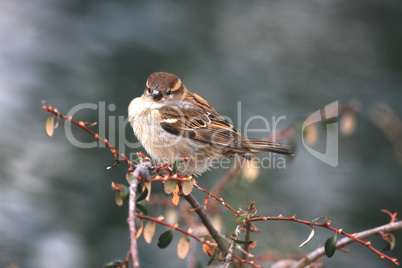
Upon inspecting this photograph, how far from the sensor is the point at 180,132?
132 inches

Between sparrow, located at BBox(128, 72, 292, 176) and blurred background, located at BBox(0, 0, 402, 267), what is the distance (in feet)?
1.50

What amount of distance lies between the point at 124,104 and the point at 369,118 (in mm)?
2617

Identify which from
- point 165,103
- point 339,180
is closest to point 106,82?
point 165,103

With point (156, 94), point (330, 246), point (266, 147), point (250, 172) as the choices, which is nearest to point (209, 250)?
point (330, 246)

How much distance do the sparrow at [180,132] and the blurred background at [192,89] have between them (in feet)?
1.50

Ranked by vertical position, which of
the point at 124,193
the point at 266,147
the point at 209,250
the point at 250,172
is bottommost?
the point at 209,250

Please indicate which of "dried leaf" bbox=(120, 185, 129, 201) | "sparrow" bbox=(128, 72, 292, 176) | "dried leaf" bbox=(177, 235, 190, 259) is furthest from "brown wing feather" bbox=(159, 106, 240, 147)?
"dried leaf" bbox=(120, 185, 129, 201)

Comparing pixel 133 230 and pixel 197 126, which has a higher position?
pixel 197 126

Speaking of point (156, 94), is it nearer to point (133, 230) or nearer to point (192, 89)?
point (192, 89)

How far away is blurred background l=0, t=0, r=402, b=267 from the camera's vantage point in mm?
4430

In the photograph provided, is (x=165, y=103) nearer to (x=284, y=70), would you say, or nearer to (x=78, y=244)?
(x=78, y=244)

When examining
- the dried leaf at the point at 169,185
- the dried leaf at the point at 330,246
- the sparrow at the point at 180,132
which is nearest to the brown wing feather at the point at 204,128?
the sparrow at the point at 180,132

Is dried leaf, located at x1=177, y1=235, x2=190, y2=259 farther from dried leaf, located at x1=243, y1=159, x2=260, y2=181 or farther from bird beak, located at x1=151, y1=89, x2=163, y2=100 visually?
bird beak, located at x1=151, y1=89, x2=163, y2=100

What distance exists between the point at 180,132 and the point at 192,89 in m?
1.87
